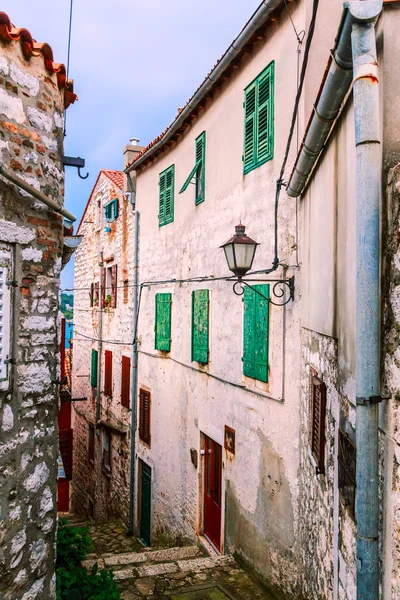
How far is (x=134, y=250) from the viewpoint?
1387 cm

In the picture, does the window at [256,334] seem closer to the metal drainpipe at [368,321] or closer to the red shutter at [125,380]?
the metal drainpipe at [368,321]

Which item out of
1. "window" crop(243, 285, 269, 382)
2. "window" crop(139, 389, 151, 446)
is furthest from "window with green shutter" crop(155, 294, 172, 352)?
"window" crop(243, 285, 269, 382)

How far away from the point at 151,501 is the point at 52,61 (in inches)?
407

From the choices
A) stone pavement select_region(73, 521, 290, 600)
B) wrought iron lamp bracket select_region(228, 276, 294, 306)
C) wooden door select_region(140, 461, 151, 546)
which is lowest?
wooden door select_region(140, 461, 151, 546)

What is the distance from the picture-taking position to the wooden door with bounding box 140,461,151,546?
41.2 ft

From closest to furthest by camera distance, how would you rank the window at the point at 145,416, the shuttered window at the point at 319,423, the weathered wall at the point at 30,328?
the weathered wall at the point at 30,328, the shuttered window at the point at 319,423, the window at the point at 145,416

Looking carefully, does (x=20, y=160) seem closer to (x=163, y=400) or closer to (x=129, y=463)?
(x=163, y=400)

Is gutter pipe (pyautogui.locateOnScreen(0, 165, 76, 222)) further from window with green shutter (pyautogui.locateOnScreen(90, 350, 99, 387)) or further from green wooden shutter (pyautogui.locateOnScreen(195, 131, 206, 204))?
window with green shutter (pyautogui.locateOnScreen(90, 350, 99, 387))

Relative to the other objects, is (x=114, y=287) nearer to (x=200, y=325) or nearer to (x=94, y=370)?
(x=94, y=370)

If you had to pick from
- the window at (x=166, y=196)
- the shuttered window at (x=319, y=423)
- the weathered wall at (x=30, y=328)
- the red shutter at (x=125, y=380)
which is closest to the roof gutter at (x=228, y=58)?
the window at (x=166, y=196)

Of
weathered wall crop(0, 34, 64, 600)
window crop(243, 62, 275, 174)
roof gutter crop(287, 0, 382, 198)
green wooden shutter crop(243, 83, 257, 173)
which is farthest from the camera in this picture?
green wooden shutter crop(243, 83, 257, 173)

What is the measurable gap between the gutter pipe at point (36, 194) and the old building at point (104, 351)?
30.7ft

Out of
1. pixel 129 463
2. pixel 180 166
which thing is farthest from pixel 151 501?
pixel 180 166

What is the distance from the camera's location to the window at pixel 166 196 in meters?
A: 11.7
